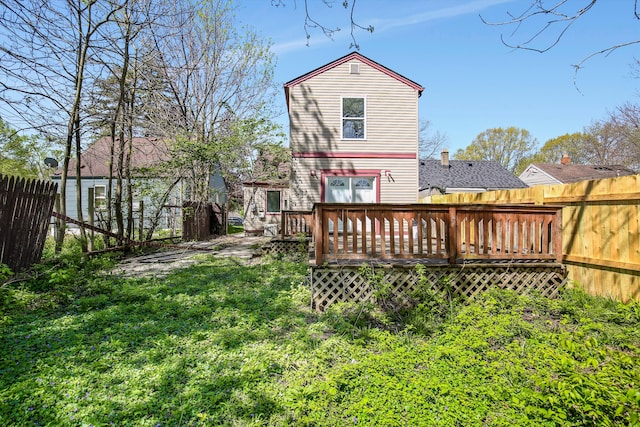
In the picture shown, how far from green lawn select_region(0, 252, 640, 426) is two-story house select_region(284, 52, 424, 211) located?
6211 mm

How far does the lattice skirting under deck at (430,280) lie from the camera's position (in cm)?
454

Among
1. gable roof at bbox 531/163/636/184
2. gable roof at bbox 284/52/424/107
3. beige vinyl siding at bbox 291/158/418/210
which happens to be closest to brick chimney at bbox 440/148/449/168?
gable roof at bbox 531/163/636/184

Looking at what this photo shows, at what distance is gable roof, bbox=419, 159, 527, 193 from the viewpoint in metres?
23.7

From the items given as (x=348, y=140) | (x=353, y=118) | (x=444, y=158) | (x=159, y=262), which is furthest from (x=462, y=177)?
(x=159, y=262)

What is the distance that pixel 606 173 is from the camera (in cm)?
2645

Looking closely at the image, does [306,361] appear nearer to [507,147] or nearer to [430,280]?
[430,280]

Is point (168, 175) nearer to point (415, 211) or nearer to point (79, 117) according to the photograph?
point (79, 117)

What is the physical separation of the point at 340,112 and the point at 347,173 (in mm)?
2047

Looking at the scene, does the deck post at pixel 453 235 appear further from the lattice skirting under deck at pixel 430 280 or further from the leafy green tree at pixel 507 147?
the leafy green tree at pixel 507 147

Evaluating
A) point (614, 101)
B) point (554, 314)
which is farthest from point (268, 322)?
point (614, 101)

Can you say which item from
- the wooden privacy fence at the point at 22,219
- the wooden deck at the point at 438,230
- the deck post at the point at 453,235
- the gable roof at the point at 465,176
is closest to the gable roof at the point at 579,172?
the gable roof at the point at 465,176

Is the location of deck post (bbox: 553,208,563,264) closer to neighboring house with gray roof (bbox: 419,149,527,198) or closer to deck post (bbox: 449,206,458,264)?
deck post (bbox: 449,206,458,264)

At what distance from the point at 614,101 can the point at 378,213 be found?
2913 cm

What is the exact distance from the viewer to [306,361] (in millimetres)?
2969
